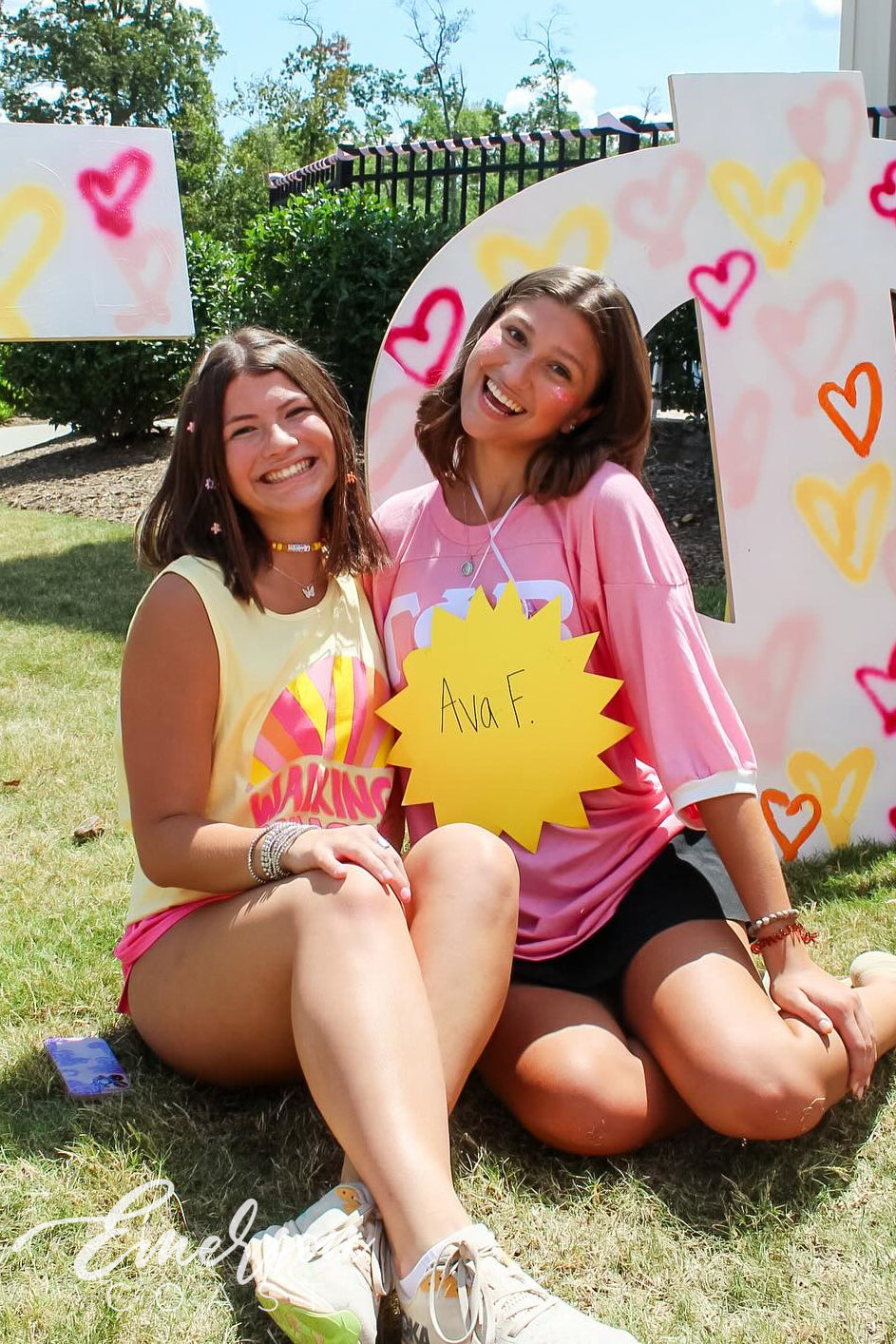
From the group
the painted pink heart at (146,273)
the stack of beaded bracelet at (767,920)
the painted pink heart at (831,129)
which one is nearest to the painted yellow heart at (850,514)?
the painted pink heart at (831,129)

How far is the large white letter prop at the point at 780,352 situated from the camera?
2.93 m

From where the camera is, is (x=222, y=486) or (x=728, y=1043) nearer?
(x=728, y=1043)

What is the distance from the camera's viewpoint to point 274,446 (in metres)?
1.97

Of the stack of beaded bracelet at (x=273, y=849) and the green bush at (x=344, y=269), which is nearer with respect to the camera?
the stack of beaded bracelet at (x=273, y=849)

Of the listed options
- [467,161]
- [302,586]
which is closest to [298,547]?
[302,586]

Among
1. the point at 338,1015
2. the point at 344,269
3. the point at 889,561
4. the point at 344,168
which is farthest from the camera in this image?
the point at 344,168

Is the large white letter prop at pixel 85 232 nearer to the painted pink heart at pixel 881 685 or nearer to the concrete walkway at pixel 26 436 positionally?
the painted pink heart at pixel 881 685

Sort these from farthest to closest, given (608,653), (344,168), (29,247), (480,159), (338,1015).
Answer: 1. (344,168)
2. (480,159)
3. (29,247)
4. (608,653)
5. (338,1015)

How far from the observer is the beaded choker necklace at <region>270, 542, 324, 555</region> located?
2062mm

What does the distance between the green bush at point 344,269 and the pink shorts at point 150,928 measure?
18.6 feet

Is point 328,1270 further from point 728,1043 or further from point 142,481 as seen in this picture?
point 142,481

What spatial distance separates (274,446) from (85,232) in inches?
104

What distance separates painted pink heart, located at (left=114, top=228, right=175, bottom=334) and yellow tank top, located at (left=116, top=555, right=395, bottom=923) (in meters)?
2.60

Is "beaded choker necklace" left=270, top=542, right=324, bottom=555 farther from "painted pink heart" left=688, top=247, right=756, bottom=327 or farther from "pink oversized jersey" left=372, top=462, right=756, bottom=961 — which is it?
"painted pink heart" left=688, top=247, right=756, bottom=327
